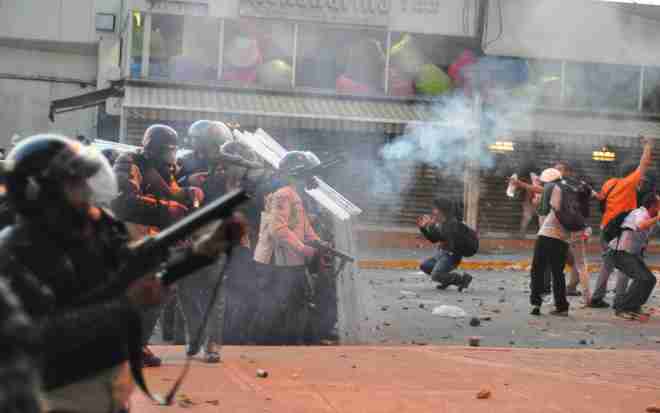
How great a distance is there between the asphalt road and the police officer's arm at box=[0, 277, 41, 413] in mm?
6748

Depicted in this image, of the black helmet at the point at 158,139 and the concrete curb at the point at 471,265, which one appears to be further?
the concrete curb at the point at 471,265

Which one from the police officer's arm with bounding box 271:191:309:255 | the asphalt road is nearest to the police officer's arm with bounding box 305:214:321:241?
the police officer's arm with bounding box 271:191:309:255

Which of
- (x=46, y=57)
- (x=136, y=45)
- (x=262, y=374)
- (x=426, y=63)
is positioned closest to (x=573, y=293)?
(x=262, y=374)

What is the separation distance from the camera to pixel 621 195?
11.6 meters

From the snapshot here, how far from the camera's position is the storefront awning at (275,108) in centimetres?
1978

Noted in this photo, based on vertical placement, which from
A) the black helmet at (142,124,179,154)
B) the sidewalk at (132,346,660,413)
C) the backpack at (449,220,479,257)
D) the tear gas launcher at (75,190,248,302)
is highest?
the black helmet at (142,124,179,154)

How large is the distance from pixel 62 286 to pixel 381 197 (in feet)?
62.5

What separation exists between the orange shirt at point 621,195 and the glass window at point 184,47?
37.0 feet

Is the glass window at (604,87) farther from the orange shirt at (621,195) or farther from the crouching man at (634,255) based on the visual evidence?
the crouching man at (634,255)

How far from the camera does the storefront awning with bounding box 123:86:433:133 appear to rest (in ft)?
64.9

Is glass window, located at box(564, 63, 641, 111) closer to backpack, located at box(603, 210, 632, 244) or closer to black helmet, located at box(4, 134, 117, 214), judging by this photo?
backpack, located at box(603, 210, 632, 244)

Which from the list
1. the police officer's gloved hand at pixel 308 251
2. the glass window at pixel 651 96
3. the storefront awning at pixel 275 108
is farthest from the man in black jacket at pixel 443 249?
the glass window at pixel 651 96

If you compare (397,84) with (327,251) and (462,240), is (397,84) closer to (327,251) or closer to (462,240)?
(462,240)

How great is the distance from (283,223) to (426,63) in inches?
575
